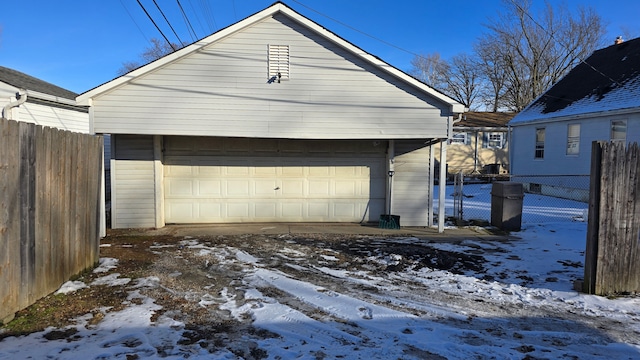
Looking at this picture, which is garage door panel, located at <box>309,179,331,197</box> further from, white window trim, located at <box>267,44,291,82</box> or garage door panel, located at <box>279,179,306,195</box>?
white window trim, located at <box>267,44,291,82</box>

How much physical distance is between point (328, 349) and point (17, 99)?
35.5 feet

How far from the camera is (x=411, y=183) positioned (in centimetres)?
1092

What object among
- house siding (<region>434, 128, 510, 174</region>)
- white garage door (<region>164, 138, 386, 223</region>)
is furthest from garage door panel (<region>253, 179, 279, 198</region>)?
house siding (<region>434, 128, 510, 174</region>)

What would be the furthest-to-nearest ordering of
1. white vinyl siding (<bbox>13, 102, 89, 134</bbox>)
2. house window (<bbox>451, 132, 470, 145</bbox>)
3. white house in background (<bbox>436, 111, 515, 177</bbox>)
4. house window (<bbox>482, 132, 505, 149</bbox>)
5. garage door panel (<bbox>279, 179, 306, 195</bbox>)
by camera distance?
house window (<bbox>482, 132, 505, 149</bbox>), house window (<bbox>451, 132, 470, 145</bbox>), white house in background (<bbox>436, 111, 515, 177</bbox>), white vinyl siding (<bbox>13, 102, 89, 134</bbox>), garage door panel (<bbox>279, 179, 306, 195</bbox>)

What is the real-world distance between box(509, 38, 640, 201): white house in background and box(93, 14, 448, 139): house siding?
5.79m

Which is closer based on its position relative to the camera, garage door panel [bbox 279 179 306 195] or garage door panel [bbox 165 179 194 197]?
garage door panel [bbox 165 179 194 197]

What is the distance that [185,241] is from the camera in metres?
8.70

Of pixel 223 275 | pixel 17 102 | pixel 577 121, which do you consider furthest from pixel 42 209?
pixel 577 121

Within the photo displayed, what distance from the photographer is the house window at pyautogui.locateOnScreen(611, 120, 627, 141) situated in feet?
46.3

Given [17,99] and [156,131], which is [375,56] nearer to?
[156,131]

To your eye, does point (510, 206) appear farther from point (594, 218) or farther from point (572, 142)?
point (572, 142)

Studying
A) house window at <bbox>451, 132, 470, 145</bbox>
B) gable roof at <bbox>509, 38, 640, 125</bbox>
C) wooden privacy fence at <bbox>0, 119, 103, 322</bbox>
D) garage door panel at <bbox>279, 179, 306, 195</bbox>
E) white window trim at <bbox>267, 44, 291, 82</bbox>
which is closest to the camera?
wooden privacy fence at <bbox>0, 119, 103, 322</bbox>

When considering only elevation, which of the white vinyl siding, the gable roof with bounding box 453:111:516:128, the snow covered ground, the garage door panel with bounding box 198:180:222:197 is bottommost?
the snow covered ground

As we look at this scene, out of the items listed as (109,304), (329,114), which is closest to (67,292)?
(109,304)
